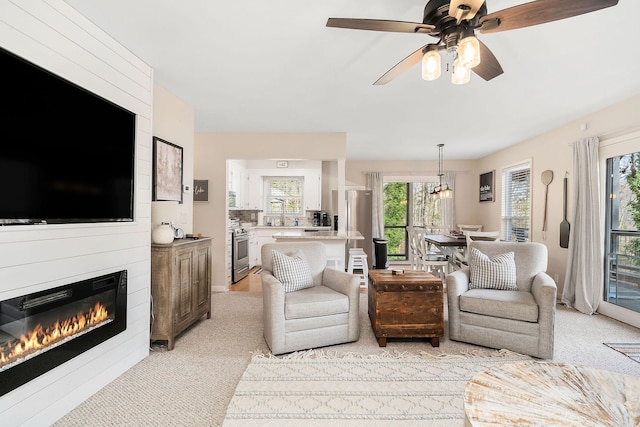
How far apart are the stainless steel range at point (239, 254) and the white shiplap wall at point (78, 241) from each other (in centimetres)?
267

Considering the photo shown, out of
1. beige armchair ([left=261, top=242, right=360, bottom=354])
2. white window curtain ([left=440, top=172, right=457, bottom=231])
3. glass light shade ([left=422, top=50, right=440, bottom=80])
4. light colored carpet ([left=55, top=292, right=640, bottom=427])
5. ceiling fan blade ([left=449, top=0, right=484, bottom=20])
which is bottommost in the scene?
light colored carpet ([left=55, top=292, right=640, bottom=427])

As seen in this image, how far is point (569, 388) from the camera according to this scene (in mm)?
1288

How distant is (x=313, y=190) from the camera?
7.06 metres

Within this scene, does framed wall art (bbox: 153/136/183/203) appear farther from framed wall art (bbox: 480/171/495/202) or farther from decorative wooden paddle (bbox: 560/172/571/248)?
framed wall art (bbox: 480/171/495/202)

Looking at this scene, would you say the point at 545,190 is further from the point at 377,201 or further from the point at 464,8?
the point at 464,8

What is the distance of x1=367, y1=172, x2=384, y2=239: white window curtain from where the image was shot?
7.23 metres

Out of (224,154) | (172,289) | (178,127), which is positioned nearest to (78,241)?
(172,289)

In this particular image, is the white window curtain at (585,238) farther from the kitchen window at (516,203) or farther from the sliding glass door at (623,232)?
the kitchen window at (516,203)

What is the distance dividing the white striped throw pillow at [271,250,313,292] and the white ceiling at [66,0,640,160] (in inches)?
68.7

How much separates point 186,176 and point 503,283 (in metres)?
3.63

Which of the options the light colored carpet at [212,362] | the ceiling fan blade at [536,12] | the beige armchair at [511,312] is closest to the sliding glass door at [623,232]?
the light colored carpet at [212,362]

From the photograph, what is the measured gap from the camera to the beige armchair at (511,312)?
2572 millimetres

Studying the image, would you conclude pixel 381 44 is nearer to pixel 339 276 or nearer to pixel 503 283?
pixel 339 276

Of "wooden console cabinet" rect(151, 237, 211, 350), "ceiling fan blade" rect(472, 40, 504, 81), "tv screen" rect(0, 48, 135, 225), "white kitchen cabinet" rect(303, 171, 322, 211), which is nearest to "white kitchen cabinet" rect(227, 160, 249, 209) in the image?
"white kitchen cabinet" rect(303, 171, 322, 211)
